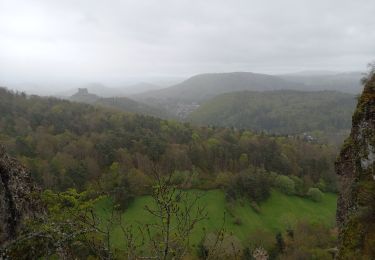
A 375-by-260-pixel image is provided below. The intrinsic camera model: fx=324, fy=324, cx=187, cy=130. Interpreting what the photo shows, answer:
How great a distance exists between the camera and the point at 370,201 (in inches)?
538

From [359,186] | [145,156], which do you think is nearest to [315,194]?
[145,156]

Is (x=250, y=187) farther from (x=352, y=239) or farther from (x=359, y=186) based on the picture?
(x=352, y=239)

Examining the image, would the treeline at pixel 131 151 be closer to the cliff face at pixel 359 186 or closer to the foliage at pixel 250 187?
the foliage at pixel 250 187

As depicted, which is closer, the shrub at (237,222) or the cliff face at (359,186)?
the cliff face at (359,186)

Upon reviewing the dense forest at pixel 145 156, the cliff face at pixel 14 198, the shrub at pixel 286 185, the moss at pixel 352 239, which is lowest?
the shrub at pixel 286 185

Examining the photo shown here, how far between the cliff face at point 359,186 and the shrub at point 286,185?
39.8m

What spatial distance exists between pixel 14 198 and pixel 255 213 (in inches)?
1689

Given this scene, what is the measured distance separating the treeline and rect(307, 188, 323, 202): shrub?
183 inches

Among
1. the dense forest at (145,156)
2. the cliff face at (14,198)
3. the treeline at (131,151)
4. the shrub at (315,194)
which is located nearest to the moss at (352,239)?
the cliff face at (14,198)

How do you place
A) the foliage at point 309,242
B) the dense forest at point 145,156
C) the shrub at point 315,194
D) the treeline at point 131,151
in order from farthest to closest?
the shrub at point 315,194 < the treeline at point 131,151 < the dense forest at point 145,156 < the foliage at point 309,242

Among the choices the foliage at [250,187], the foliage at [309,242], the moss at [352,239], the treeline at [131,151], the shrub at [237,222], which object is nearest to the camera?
the moss at [352,239]

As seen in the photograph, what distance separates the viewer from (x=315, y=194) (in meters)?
55.5

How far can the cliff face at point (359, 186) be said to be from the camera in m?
13.0

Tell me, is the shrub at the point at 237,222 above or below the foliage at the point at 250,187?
below
